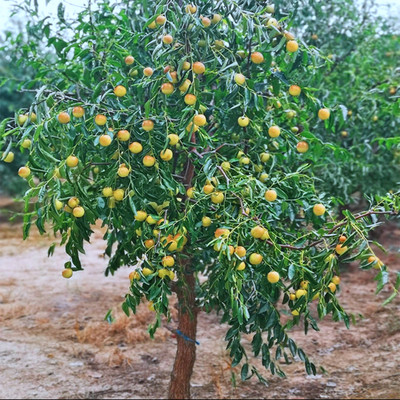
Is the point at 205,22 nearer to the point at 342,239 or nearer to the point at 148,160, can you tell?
the point at 148,160

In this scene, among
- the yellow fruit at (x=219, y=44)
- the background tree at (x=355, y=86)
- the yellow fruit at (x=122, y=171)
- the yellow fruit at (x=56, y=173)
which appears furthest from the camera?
the background tree at (x=355, y=86)

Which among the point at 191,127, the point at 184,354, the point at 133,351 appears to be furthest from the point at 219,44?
the point at 133,351

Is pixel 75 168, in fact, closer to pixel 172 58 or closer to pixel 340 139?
pixel 172 58

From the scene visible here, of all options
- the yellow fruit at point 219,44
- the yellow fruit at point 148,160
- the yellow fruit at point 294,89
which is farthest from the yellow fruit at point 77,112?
the yellow fruit at point 294,89

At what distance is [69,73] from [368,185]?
119 inches

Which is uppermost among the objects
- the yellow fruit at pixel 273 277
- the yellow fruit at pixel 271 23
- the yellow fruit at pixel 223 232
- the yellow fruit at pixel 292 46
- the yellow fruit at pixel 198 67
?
the yellow fruit at pixel 271 23

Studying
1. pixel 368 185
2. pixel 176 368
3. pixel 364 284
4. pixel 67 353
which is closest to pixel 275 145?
pixel 176 368

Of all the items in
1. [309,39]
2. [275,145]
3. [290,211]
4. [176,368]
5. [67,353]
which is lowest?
[67,353]

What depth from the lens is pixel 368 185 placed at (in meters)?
4.33

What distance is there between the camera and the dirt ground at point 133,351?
10.9 feet

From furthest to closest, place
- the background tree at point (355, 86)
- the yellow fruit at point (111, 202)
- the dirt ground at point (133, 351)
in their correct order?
the background tree at point (355, 86), the dirt ground at point (133, 351), the yellow fruit at point (111, 202)

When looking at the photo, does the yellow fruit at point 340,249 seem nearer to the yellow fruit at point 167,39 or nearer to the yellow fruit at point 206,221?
the yellow fruit at point 206,221

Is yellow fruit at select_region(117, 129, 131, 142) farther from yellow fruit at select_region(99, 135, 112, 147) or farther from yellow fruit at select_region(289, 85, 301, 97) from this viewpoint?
yellow fruit at select_region(289, 85, 301, 97)

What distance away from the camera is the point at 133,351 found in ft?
13.2
